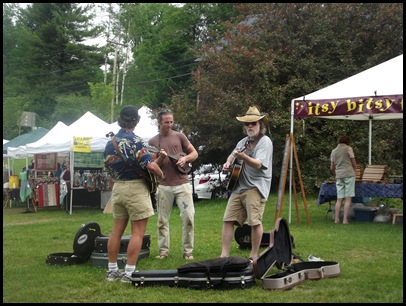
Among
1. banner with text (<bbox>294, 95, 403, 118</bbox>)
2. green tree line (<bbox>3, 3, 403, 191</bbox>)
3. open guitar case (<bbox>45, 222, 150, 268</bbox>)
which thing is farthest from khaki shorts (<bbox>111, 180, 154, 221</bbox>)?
green tree line (<bbox>3, 3, 403, 191</bbox>)

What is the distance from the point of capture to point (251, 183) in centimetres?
624

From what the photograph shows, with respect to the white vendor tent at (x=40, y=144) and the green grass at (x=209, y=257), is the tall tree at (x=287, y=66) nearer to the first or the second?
the white vendor tent at (x=40, y=144)

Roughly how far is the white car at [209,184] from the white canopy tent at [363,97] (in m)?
8.46

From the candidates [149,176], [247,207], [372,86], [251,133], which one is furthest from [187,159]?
[372,86]

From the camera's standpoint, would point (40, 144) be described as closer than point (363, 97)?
No

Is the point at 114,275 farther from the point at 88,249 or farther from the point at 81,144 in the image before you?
the point at 81,144

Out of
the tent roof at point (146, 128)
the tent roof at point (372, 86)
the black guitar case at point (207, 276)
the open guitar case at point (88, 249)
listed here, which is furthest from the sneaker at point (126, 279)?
the tent roof at point (146, 128)

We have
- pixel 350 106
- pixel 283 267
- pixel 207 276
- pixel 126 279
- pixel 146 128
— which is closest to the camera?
pixel 207 276

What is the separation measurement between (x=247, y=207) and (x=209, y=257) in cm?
102

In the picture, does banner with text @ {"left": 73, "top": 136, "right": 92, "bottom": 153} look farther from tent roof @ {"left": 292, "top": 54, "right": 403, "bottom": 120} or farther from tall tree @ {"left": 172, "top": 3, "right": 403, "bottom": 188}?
tent roof @ {"left": 292, "top": 54, "right": 403, "bottom": 120}

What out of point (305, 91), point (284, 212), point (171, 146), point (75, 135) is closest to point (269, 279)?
point (171, 146)

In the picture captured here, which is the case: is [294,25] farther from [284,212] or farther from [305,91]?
[284,212]

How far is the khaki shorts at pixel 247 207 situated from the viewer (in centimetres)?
618

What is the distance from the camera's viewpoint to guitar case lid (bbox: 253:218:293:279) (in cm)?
532
